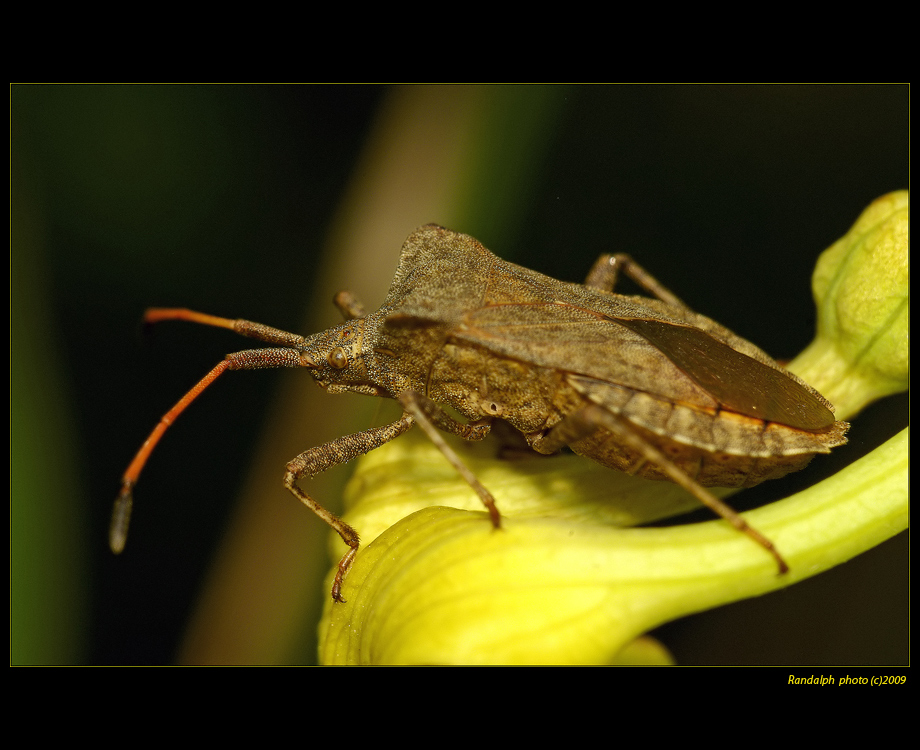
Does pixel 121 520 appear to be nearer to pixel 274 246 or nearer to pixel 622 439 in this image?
pixel 274 246

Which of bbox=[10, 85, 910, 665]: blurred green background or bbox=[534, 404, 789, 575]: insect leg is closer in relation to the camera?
bbox=[534, 404, 789, 575]: insect leg

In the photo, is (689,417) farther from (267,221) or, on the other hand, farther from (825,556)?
(267,221)

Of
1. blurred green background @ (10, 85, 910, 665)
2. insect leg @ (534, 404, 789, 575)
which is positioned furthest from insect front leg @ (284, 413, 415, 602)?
insect leg @ (534, 404, 789, 575)

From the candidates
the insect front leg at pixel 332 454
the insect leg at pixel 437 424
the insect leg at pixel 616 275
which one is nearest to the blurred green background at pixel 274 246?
the insect leg at pixel 616 275

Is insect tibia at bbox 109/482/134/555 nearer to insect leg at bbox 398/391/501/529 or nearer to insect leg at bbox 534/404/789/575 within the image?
insect leg at bbox 398/391/501/529

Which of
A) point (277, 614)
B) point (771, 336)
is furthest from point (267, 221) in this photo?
point (771, 336)
